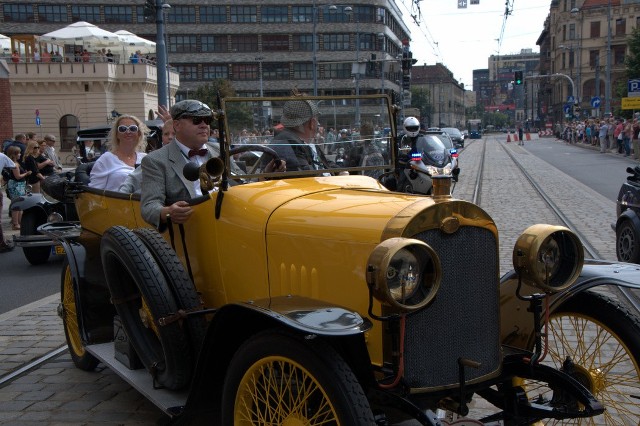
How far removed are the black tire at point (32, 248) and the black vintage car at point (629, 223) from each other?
766 cm

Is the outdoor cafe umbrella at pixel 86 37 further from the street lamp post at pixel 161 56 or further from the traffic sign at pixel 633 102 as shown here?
the traffic sign at pixel 633 102

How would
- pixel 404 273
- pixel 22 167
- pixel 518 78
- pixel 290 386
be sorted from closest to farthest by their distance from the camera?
pixel 404 273 → pixel 290 386 → pixel 22 167 → pixel 518 78

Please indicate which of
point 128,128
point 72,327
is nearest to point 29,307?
point 72,327

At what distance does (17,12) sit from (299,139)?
74.8 m

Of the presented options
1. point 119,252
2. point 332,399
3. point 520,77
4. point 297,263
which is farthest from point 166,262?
point 520,77

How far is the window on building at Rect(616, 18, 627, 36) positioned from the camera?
8444 centimetres

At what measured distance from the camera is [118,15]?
7231 centimetres

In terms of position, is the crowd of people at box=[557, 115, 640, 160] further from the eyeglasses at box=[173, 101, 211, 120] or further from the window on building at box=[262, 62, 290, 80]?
the window on building at box=[262, 62, 290, 80]

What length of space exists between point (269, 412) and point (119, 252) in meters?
1.43

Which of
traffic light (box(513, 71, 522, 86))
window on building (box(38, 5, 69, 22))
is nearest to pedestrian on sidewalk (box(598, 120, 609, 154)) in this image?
traffic light (box(513, 71, 522, 86))

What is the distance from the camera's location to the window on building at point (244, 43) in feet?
251

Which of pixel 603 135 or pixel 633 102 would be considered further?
pixel 603 135

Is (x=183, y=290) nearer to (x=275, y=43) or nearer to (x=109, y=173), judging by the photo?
(x=109, y=173)

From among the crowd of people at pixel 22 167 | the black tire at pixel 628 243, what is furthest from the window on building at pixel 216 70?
the black tire at pixel 628 243
